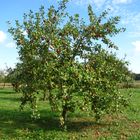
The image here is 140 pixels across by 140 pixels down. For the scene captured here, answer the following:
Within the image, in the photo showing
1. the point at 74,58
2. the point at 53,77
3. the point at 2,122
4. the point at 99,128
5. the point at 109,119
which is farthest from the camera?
the point at 109,119

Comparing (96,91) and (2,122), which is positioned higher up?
(96,91)

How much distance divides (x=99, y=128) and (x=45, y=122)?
4504mm

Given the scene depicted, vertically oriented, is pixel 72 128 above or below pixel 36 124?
below

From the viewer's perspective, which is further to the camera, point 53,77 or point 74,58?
point 74,58

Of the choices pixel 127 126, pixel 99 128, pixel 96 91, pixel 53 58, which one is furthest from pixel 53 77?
pixel 127 126

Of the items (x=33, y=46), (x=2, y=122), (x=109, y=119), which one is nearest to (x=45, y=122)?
(x=2, y=122)

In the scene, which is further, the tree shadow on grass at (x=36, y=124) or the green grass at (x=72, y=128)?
the tree shadow on grass at (x=36, y=124)

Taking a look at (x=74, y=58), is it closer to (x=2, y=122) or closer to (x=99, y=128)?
(x=99, y=128)

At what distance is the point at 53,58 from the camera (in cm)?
2403

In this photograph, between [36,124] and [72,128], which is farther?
[36,124]

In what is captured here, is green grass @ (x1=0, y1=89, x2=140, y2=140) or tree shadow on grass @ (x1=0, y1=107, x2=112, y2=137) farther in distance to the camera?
tree shadow on grass @ (x1=0, y1=107, x2=112, y2=137)

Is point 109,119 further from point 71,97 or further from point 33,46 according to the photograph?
point 33,46

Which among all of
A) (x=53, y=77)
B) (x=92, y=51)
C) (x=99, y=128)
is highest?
(x=92, y=51)

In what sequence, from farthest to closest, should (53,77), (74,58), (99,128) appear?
(99,128) < (74,58) < (53,77)
